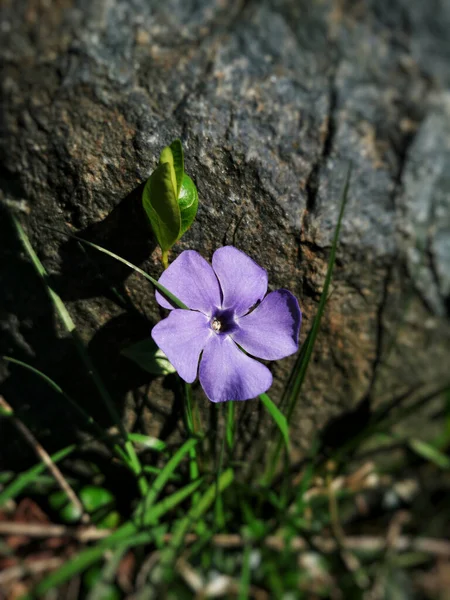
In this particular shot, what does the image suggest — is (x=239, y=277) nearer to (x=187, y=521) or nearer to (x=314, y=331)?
(x=314, y=331)

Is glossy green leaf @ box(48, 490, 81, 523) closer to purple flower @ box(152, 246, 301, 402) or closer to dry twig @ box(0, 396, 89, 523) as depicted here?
dry twig @ box(0, 396, 89, 523)

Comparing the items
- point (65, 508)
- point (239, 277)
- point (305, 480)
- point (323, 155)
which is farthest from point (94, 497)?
point (323, 155)

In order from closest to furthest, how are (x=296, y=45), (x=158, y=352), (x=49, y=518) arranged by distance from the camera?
1. (x=158, y=352)
2. (x=296, y=45)
3. (x=49, y=518)

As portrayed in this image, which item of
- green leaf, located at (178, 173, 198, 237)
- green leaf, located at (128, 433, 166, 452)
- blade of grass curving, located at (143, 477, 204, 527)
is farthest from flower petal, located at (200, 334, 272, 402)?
blade of grass curving, located at (143, 477, 204, 527)

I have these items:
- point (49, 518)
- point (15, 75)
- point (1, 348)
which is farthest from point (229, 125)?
point (49, 518)

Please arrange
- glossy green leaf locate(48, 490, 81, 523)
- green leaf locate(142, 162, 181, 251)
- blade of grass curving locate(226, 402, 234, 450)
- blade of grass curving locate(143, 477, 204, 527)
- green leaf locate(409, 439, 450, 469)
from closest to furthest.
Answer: green leaf locate(142, 162, 181, 251)
blade of grass curving locate(226, 402, 234, 450)
blade of grass curving locate(143, 477, 204, 527)
glossy green leaf locate(48, 490, 81, 523)
green leaf locate(409, 439, 450, 469)

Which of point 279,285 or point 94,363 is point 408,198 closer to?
point 279,285
